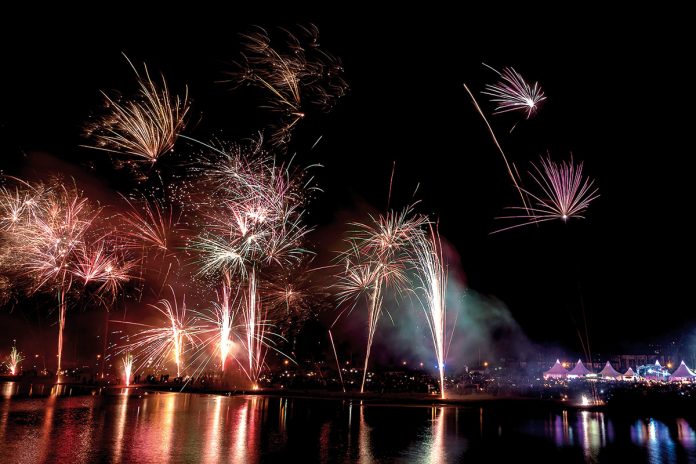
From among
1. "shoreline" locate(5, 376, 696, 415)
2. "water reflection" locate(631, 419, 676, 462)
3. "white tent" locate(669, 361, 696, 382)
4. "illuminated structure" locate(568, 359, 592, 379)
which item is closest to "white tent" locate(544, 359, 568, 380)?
"illuminated structure" locate(568, 359, 592, 379)

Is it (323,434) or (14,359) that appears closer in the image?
(323,434)

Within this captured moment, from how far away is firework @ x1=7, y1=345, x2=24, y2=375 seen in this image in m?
47.2

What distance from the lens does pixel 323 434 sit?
38.5ft

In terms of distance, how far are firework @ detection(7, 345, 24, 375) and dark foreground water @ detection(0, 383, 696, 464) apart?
34.8 meters

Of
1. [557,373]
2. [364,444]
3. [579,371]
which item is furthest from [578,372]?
[364,444]

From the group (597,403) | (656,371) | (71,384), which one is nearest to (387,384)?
(597,403)

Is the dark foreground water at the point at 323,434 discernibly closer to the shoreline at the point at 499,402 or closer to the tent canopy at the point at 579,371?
the shoreline at the point at 499,402

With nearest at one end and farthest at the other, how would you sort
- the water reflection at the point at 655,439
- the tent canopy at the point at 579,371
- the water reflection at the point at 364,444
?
the water reflection at the point at 364,444, the water reflection at the point at 655,439, the tent canopy at the point at 579,371

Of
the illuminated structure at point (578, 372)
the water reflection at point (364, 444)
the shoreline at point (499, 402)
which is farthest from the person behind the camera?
the illuminated structure at point (578, 372)

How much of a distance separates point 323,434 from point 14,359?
4671 cm

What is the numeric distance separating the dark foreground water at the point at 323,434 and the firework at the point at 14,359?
34806 millimetres

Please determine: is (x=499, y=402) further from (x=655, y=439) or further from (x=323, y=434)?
(x=323, y=434)

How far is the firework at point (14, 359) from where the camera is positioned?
47.2m

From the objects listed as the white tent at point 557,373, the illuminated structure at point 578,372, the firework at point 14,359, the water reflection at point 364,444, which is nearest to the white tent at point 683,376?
the illuminated structure at point 578,372
